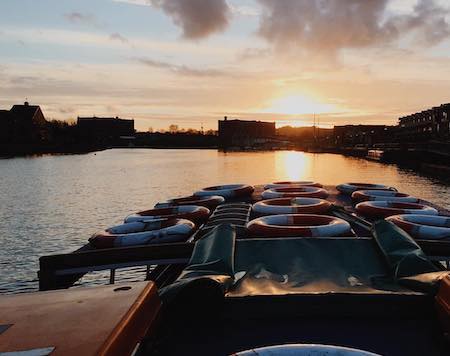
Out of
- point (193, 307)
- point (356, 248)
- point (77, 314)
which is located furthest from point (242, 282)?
point (77, 314)

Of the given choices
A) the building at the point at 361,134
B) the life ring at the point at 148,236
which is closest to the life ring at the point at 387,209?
the life ring at the point at 148,236

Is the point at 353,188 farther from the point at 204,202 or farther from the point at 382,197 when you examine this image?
the point at 204,202

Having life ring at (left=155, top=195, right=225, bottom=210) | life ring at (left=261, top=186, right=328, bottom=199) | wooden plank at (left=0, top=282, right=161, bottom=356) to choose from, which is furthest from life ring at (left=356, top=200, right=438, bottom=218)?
wooden plank at (left=0, top=282, right=161, bottom=356)

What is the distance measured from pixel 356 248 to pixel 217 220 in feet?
11.2

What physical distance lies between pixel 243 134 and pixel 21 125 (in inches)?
3474

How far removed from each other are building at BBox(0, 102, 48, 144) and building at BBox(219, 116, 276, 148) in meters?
71.8

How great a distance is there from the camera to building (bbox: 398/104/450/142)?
2586 inches

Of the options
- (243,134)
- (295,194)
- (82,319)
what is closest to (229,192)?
(295,194)

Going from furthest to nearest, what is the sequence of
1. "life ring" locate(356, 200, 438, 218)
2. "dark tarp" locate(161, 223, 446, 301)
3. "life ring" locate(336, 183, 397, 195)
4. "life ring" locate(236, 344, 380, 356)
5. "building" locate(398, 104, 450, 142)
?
1. "building" locate(398, 104, 450, 142)
2. "life ring" locate(336, 183, 397, 195)
3. "life ring" locate(356, 200, 438, 218)
4. "dark tarp" locate(161, 223, 446, 301)
5. "life ring" locate(236, 344, 380, 356)

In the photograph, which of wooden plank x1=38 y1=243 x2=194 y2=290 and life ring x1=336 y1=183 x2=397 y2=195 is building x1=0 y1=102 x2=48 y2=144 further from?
wooden plank x1=38 y1=243 x2=194 y2=290

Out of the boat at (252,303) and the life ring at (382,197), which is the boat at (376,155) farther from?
the boat at (252,303)

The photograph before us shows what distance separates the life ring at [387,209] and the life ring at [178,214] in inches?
119

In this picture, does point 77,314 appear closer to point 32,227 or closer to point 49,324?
point 49,324

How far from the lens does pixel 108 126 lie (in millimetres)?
165875
